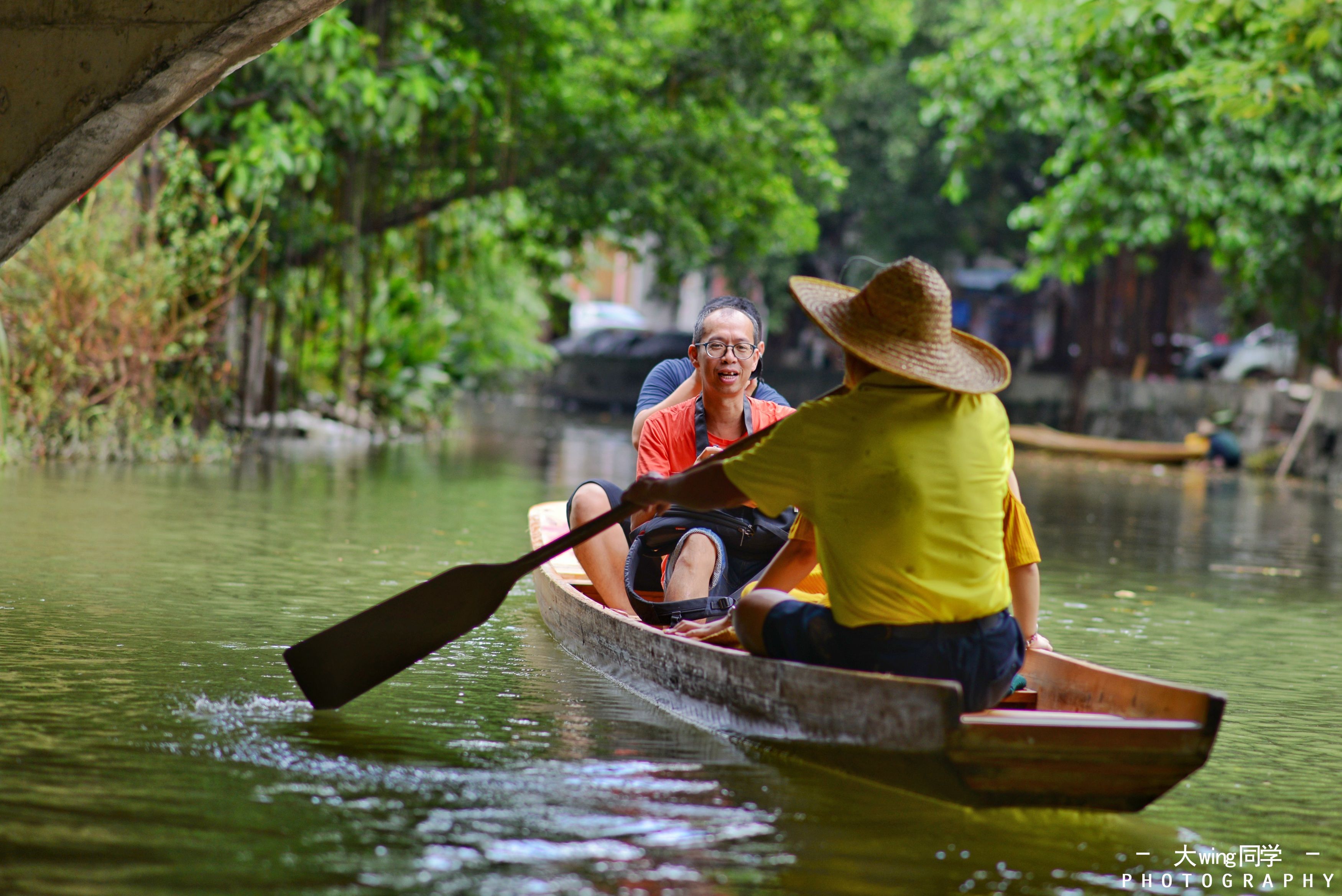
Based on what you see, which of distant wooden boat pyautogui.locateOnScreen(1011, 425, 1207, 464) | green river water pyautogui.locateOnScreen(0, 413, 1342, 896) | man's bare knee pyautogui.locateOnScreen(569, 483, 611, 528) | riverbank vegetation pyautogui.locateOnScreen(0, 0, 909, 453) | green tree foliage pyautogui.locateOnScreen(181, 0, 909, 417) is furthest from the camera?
distant wooden boat pyautogui.locateOnScreen(1011, 425, 1207, 464)

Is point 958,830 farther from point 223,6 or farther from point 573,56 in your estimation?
point 573,56

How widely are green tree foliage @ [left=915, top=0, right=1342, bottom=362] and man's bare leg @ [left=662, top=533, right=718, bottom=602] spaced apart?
5.46 meters

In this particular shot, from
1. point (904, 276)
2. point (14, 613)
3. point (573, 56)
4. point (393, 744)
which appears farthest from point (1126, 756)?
point (573, 56)

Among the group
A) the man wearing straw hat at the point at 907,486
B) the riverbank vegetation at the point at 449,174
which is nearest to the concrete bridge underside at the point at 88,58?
the man wearing straw hat at the point at 907,486

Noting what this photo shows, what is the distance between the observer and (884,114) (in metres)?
33.0

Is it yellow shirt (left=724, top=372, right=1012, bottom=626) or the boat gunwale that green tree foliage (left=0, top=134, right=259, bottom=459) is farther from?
yellow shirt (left=724, top=372, right=1012, bottom=626)

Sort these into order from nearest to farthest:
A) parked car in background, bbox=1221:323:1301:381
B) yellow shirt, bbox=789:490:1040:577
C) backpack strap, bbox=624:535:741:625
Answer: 1. yellow shirt, bbox=789:490:1040:577
2. backpack strap, bbox=624:535:741:625
3. parked car in background, bbox=1221:323:1301:381

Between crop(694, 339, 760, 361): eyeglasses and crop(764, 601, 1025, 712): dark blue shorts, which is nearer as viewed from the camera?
crop(764, 601, 1025, 712): dark blue shorts

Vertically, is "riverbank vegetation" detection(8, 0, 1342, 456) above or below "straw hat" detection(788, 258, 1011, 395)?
above

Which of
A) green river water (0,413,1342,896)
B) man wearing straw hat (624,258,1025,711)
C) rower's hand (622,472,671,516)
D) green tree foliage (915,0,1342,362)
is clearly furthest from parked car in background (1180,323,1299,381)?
man wearing straw hat (624,258,1025,711)

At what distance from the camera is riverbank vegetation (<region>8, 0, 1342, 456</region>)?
1303cm

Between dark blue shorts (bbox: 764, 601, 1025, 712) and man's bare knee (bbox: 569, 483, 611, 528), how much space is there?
1999 mm

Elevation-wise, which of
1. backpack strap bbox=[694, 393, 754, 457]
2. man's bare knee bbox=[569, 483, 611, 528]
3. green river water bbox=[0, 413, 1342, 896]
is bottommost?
green river water bbox=[0, 413, 1342, 896]

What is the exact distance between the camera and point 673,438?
252 inches
